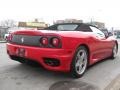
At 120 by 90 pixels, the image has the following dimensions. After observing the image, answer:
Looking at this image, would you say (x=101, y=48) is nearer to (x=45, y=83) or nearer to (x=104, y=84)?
(x=104, y=84)

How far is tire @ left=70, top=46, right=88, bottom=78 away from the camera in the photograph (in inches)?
193

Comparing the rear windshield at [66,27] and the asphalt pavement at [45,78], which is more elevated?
the rear windshield at [66,27]

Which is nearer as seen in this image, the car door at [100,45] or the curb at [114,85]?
the curb at [114,85]

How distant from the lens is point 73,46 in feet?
15.8

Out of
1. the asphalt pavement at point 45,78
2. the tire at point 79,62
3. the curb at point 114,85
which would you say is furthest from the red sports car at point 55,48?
the curb at point 114,85

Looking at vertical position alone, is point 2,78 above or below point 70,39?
below

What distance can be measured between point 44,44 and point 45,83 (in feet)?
2.48

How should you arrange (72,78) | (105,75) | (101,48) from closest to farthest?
1. (72,78)
2. (105,75)
3. (101,48)

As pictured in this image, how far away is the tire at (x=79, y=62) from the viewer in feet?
16.1

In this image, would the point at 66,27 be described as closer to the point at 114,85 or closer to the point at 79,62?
the point at 79,62

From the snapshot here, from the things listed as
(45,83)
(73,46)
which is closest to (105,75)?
(73,46)

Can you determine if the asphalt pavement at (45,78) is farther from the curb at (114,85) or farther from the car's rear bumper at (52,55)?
the car's rear bumper at (52,55)

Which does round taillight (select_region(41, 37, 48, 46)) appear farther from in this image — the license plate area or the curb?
the curb

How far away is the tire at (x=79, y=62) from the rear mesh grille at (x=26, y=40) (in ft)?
2.76
